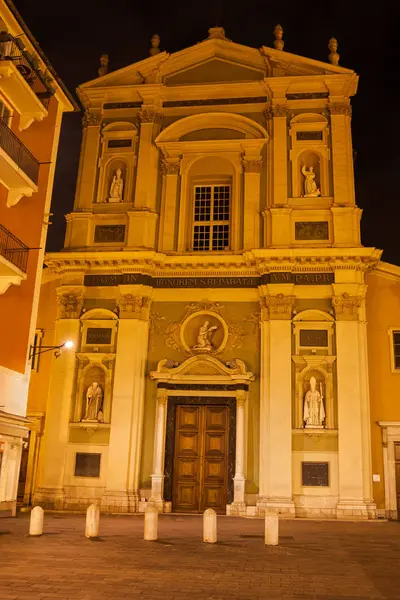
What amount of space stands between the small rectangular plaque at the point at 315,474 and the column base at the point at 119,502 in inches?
205

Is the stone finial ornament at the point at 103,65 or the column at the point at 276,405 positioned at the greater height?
the stone finial ornament at the point at 103,65

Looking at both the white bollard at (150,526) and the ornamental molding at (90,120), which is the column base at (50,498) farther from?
the ornamental molding at (90,120)

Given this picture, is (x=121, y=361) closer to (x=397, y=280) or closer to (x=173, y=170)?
(x=173, y=170)

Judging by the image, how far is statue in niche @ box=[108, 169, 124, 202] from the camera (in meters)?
23.6

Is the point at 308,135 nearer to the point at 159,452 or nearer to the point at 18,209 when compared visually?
the point at 18,209

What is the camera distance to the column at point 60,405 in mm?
20578

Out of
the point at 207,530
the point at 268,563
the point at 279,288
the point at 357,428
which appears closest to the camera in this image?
the point at 268,563

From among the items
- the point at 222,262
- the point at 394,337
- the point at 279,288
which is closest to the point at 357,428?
the point at 394,337

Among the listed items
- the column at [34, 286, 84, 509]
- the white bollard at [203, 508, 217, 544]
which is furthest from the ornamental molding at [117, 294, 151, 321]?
the white bollard at [203, 508, 217, 544]

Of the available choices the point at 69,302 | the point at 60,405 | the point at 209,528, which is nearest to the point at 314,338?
the point at 69,302

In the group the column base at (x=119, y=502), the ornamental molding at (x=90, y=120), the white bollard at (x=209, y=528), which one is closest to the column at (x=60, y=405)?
the column base at (x=119, y=502)

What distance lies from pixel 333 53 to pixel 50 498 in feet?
60.7

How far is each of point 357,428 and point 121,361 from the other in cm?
773

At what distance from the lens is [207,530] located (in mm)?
12383
